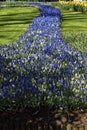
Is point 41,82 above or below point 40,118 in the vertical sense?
above

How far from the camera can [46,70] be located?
8.62 meters

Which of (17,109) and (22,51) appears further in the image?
(22,51)

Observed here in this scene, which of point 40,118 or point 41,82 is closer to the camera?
point 40,118

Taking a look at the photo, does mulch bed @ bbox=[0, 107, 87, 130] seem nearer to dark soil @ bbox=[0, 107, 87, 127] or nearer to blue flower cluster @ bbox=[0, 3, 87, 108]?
dark soil @ bbox=[0, 107, 87, 127]

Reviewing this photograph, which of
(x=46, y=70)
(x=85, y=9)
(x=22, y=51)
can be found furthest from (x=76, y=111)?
(x=85, y=9)

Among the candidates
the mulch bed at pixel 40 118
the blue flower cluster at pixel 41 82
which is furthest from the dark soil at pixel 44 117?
the blue flower cluster at pixel 41 82

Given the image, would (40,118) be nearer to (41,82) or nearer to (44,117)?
(44,117)

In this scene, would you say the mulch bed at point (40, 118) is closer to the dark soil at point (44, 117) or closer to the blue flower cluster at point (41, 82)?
the dark soil at point (44, 117)

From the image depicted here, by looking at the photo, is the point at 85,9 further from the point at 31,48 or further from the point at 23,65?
the point at 23,65

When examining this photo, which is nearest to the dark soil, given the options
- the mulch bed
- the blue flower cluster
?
the mulch bed

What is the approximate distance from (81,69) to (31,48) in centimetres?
317

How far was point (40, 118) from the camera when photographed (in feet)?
21.6

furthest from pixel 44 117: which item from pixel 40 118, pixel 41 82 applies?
pixel 41 82

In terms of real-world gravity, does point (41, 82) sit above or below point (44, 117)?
above
